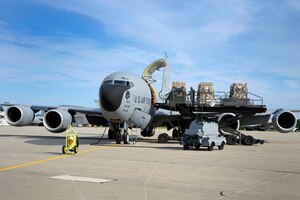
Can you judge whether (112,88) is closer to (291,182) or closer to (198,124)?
(198,124)

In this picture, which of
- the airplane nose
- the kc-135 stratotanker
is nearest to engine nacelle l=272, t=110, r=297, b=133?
the kc-135 stratotanker

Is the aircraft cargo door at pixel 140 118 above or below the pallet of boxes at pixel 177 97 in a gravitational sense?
below

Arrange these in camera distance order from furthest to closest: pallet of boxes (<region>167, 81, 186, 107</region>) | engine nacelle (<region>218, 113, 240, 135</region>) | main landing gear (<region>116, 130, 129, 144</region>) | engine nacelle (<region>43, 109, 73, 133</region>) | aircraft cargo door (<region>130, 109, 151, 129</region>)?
engine nacelle (<region>218, 113, 240, 135</region>)
pallet of boxes (<region>167, 81, 186, 107</region>)
engine nacelle (<region>43, 109, 73, 133</region>)
aircraft cargo door (<region>130, 109, 151, 129</region>)
main landing gear (<region>116, 130, 129, 144</region>)

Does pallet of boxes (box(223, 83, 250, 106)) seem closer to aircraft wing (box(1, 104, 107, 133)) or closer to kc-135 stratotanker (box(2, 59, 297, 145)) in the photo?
kc-135 stratotanker (box(2, 59, 297, 145))

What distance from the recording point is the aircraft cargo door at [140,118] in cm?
2266

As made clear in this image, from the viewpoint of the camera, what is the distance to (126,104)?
21578mm

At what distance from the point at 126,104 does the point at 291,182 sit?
13.2 metres

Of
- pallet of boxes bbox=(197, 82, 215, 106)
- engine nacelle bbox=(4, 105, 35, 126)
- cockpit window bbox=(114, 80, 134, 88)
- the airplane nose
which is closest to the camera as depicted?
the airplane nose

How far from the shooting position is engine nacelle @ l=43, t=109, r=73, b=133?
23797 mm

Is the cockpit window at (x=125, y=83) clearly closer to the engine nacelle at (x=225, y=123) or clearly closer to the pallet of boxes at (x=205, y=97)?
the pallet of boxes at (x=205, y=97)

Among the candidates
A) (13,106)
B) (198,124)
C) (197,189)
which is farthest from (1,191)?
(13,106)

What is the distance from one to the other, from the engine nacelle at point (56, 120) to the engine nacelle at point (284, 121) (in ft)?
43.5

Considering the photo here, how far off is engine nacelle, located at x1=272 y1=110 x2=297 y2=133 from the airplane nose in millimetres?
10205

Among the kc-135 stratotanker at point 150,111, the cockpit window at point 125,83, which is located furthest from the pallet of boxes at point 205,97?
the cockpit window at point 125,83
